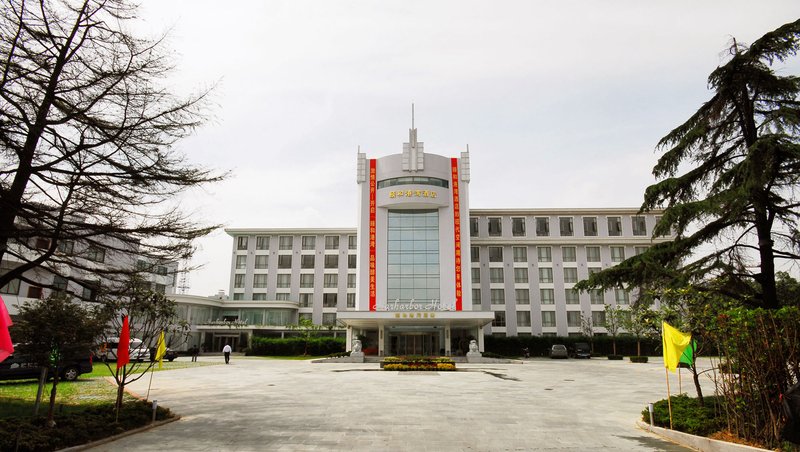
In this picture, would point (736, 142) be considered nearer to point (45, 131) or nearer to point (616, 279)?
point (616, 279)

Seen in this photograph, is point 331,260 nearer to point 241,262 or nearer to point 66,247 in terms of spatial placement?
point 241,262

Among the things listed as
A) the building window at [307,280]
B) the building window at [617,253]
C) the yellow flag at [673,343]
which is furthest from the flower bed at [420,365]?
the building window at [617,253]

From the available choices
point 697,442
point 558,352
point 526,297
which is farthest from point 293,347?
point 697,442

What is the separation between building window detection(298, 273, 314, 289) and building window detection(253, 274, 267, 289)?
1.99 m

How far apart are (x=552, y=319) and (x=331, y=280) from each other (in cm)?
2651

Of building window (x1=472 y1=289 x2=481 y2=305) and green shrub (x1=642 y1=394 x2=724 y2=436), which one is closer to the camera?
green shrub (x1=642 y1=394 x2=724 y2=436)

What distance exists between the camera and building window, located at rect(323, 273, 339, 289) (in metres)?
60.6

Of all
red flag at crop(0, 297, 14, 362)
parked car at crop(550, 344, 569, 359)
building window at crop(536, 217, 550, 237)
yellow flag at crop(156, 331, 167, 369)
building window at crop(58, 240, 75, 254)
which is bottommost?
parked car at crop(550, 344, 569, 359)

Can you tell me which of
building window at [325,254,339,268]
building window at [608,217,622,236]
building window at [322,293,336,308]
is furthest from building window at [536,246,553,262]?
building window at [322,293,336,308]

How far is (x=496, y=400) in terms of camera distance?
49.9 ft

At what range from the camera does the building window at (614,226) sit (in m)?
57.3

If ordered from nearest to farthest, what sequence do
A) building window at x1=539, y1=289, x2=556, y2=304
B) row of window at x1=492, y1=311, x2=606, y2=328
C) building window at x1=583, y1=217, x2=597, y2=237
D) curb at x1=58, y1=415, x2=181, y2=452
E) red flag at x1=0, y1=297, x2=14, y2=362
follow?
red flag at x1=0, y1=297, x2=14, y2=362, curb at x1=58, y1=415, x2=181, y2=452, row of window at x1=492, y1=311, x2=606, y2=328, building window at x1=539, y1=289, x2=556, y2=304, building window at x1=583, y1=217, x2=597, y2=237

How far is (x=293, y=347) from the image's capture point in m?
48.2

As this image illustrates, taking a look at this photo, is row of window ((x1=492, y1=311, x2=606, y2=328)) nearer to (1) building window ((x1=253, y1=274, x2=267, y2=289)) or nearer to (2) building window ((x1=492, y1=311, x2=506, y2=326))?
(2) building window ((x1=492, y1=311, x2=506, y2=326))
